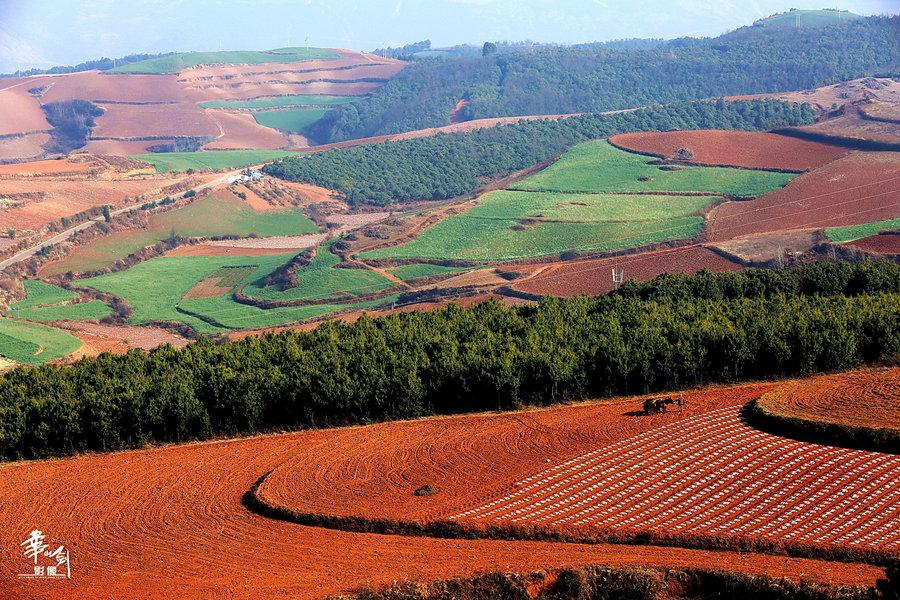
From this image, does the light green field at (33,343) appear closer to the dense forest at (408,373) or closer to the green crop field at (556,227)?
the dense forest at (408,373)

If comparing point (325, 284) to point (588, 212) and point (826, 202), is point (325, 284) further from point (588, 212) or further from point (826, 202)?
point (826, 202)

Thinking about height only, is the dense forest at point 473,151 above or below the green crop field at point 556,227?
above

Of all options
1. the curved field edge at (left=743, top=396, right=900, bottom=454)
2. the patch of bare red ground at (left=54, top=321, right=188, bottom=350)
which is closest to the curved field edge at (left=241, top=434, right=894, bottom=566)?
the curved field edge at (left=743, top=396, right=900, bottom=454)

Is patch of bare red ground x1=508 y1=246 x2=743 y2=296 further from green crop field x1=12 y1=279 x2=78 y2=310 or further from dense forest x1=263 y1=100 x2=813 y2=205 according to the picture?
dense forest x1=263 y1=100 x2=813 y2=205

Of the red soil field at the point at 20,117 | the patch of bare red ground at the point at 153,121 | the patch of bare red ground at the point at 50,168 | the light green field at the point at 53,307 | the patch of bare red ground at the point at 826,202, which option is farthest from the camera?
the red soil field at the point at 20,117

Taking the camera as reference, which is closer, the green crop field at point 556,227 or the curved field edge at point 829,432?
the curved field edge at point 829,432

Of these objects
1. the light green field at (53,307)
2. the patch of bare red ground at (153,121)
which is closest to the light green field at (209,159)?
the patch of bare red ground at (153,121)

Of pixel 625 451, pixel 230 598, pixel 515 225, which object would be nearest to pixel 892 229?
pixel 515 225

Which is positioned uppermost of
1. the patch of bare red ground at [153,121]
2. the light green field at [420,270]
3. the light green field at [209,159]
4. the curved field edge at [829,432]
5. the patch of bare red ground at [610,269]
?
the patch of bare red ground at [153,121]
